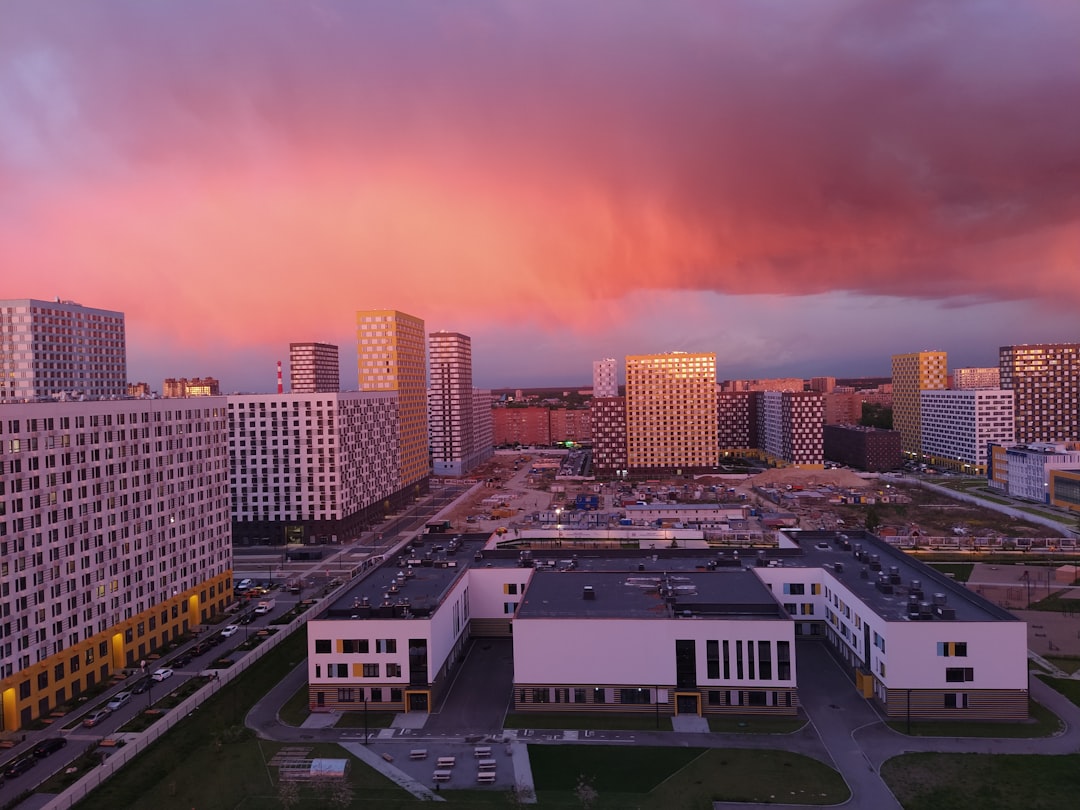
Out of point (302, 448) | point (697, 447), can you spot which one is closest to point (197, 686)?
point (302, 448)

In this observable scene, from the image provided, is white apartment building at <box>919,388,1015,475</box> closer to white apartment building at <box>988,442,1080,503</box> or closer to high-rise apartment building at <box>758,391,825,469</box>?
white apartment building at <box>988,442,1080,503</box>

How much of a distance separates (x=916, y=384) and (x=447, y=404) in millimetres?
110769

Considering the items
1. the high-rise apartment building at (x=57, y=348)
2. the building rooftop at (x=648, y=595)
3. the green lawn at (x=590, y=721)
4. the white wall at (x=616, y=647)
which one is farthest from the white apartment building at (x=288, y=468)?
the green lawn at (x=590, y=721)

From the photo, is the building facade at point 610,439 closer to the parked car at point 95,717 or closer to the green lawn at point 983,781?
the parked car at point 95,717

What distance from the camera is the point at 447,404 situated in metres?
169

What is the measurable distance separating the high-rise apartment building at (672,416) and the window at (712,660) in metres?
120

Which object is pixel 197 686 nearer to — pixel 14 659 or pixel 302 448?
pixel 14 659

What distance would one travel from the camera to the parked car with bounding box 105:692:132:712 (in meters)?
45.5

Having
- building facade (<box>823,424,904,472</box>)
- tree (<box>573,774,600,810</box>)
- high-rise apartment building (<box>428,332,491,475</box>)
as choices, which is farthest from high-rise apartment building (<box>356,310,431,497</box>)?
tree (<box>573,774,600,810</box>)

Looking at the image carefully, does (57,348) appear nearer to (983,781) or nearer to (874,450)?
(983,781)

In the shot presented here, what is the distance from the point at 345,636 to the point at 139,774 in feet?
41.5

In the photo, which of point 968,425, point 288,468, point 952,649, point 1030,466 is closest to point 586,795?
point 952,649

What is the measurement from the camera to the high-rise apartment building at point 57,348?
112125 mm

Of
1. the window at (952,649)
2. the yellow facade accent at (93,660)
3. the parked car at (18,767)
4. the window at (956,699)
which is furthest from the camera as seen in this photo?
the yellow facade accent at (93,660)
